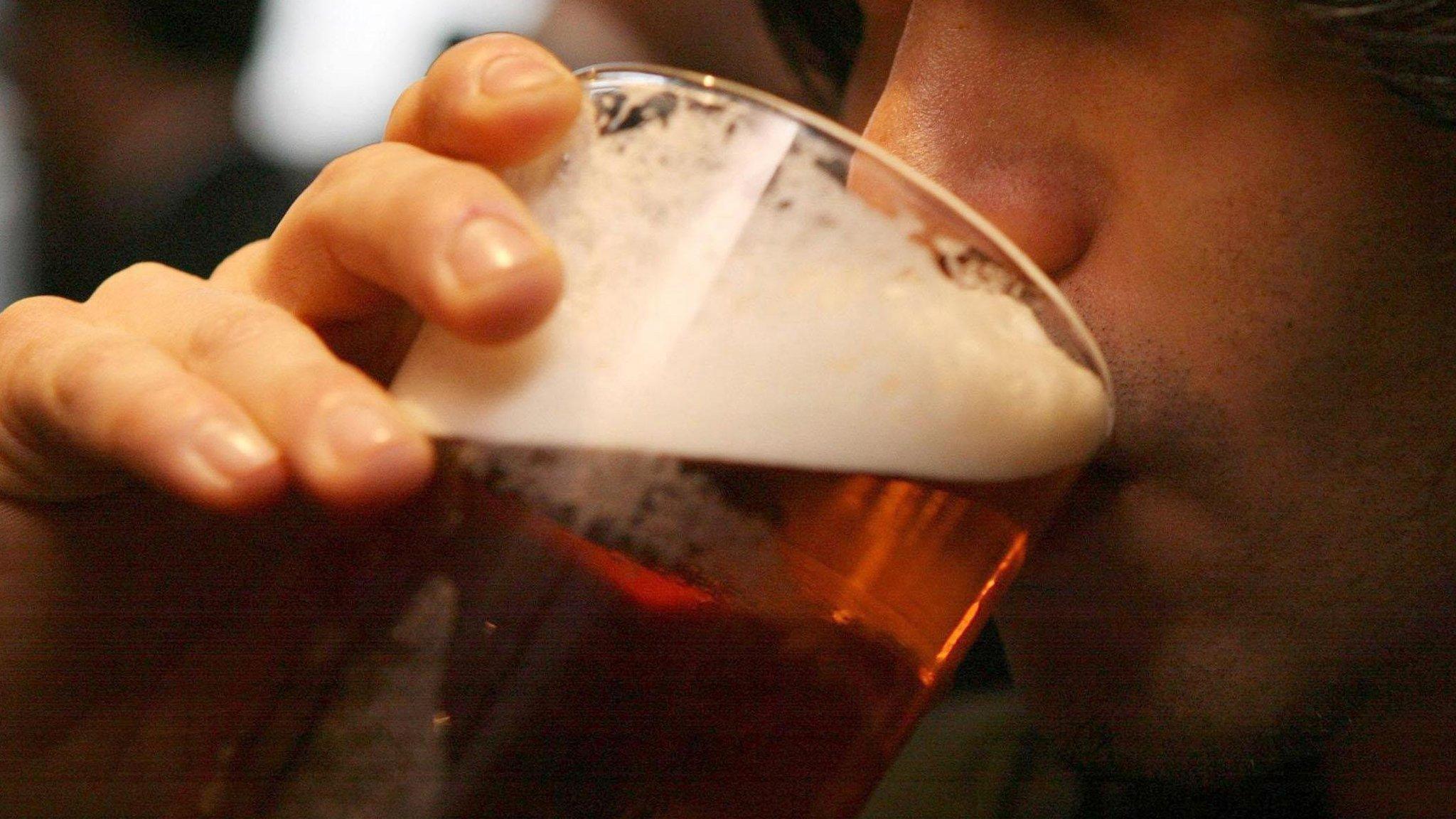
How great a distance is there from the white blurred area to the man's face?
2.88m

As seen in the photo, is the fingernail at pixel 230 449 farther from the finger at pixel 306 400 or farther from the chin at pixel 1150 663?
the chin at pixel 1150 663

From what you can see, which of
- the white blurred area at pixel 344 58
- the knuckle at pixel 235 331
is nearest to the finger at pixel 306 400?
the knuckle at pixel 235 331

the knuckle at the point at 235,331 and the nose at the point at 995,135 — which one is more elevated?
the nose at the point at 995,135

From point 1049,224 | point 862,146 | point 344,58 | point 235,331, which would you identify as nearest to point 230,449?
point 235,331

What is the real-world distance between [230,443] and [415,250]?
0.14 metres

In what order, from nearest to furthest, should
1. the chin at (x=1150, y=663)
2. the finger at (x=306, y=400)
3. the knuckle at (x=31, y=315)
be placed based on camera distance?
the finger at (x=306, y=400), the knuckle at (x=31, y=315), the chin at (x=1150, y=663)

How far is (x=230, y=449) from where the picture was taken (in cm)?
48

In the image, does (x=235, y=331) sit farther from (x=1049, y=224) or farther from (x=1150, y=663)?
(x=1150, y=663)

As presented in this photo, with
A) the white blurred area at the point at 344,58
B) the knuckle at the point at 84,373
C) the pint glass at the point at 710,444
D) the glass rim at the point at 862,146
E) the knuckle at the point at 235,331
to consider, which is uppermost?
the glass rim at the point at 862,146

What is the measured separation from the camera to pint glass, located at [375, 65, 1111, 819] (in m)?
0.45

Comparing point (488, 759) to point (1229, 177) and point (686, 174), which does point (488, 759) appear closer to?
point (686, 174)

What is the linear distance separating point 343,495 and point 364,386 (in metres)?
0.07

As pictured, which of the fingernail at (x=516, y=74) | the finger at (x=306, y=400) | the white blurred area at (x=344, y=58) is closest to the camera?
the finger at (x=306, y=400)

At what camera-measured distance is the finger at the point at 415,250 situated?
0.45 metres
